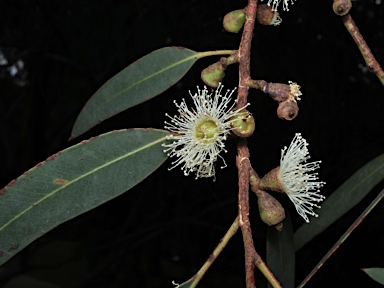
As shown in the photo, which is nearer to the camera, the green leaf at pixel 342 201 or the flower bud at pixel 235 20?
the flower bud at pixel 235 20

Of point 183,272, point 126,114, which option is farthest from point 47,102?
point 183,272

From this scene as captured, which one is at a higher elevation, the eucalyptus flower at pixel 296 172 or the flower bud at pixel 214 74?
the flower bud at pixel 214 74

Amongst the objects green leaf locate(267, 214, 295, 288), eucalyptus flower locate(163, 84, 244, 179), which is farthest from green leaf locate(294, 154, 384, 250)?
eucalyptus flower locate(163, 84, 244, 179)

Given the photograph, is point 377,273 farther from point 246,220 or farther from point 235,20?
point 235,20

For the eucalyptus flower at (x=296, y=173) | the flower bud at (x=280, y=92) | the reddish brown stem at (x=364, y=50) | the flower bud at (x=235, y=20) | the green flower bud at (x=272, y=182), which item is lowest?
the green flower bud at (x=272, y=182)

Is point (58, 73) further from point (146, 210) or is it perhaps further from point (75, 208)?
point (75, 208)

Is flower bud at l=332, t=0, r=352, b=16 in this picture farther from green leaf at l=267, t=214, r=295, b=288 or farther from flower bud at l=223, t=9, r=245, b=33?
green leaf at l=267, t=214, r=295, b=288

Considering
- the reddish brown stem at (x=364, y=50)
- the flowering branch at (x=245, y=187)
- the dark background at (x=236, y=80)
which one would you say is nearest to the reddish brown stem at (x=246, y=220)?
the flowering branch at (x=245, y=187)

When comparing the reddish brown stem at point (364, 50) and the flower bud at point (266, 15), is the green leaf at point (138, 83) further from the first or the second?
the reddish brown stem at point (364, 50)

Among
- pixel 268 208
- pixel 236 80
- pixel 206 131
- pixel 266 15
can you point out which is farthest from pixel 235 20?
pixel 236 80
